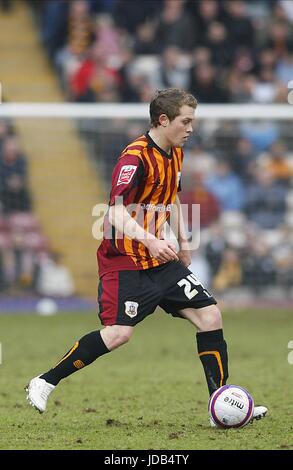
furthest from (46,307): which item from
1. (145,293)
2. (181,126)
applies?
(181,126)

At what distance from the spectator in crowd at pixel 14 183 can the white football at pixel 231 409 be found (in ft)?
28.6

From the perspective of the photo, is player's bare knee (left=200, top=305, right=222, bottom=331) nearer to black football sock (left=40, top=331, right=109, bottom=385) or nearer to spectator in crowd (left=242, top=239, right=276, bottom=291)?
black football sock (left=40, top=331, right=109, bottom=385)

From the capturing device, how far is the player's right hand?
6.62m

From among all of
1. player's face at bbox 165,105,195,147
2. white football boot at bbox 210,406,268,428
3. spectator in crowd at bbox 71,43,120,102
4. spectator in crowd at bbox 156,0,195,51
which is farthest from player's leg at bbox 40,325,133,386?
spectator in crowd at bbox 156,0,195,51

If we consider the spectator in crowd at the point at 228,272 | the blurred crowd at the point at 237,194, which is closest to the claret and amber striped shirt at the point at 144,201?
the blurred crowd at the point at 237,194

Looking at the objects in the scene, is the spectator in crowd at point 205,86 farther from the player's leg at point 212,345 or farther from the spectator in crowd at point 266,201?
the player's leg at point 212,345

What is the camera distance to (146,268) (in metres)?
7.10

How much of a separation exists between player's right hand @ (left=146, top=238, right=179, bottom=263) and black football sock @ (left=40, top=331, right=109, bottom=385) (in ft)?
2.32

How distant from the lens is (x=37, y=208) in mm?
15359

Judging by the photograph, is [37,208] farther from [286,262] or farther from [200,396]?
[200,396]

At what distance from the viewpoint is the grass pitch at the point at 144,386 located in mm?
6523

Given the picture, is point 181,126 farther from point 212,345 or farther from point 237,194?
point 237,194

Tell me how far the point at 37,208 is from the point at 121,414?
26.6ft
